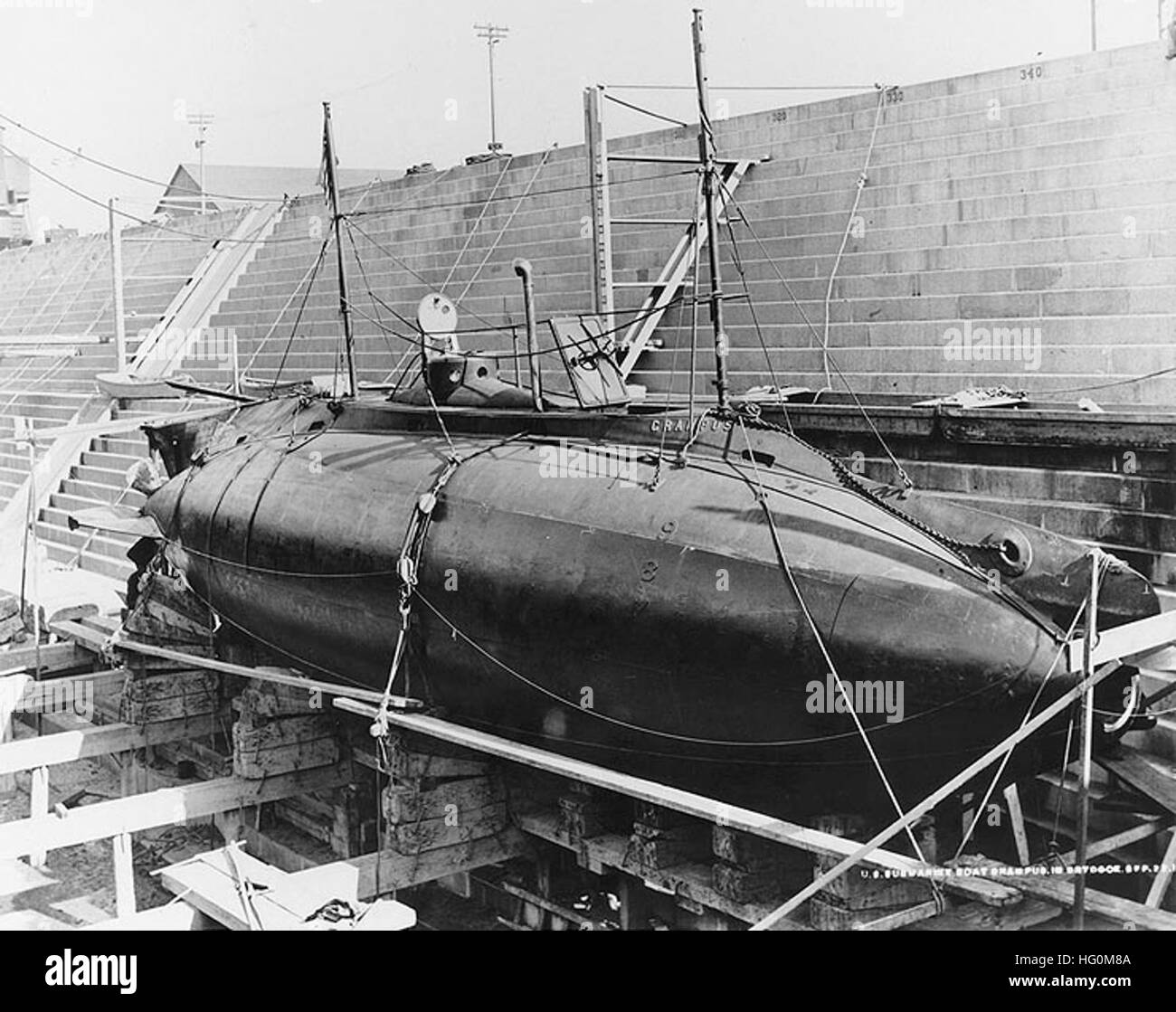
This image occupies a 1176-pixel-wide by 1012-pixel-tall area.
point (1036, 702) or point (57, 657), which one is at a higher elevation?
point (1036, 702)

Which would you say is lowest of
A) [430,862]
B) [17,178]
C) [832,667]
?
[430,862]

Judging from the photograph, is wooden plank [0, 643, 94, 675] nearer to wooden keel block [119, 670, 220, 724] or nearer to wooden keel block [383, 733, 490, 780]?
wooden keel block [119, 670, 220, 724]

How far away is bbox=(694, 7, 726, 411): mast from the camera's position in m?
7.63

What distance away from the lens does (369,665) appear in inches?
365

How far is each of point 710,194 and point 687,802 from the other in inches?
144

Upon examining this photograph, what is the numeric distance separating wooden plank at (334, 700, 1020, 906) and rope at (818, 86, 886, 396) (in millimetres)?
7185

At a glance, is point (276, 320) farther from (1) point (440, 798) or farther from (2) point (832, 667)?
(2) point (832, 667)

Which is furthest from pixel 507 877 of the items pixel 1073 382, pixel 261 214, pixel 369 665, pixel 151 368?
pixel 261 214

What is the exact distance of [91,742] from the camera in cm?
1062

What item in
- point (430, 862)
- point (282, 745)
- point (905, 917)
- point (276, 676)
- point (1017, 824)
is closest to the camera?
point (905, 917)

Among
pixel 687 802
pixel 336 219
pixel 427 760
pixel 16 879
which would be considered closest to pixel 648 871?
pixel 687 802

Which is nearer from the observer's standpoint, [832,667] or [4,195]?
[832,667]

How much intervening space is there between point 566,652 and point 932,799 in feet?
8.22

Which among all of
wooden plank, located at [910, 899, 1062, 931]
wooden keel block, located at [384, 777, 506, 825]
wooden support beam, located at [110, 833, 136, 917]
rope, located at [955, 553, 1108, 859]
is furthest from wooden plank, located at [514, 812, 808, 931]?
wooden support beam, located at [110, 833, 136, 917]
